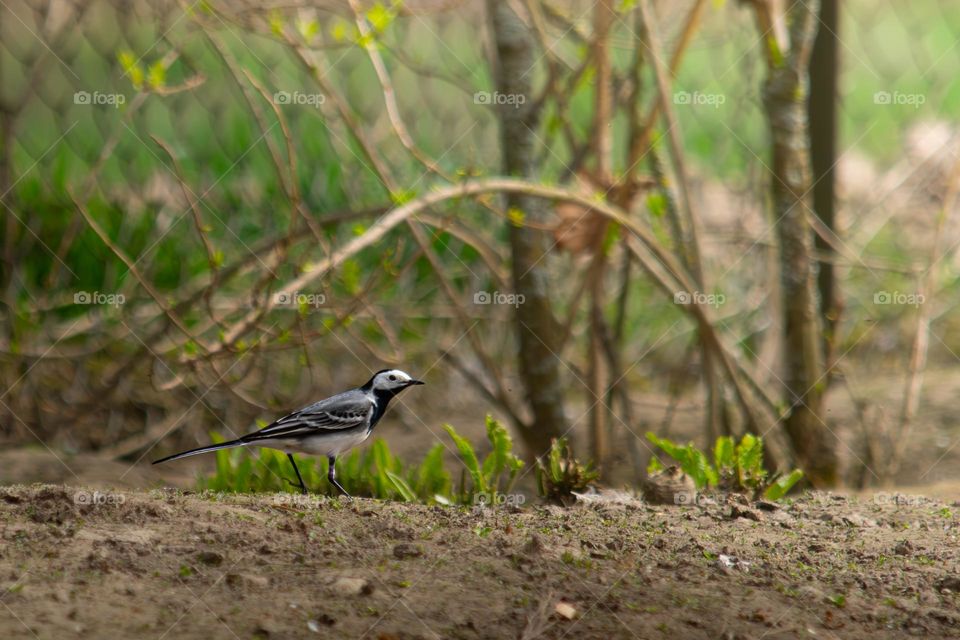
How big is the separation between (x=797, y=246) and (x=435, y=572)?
9.57 feet

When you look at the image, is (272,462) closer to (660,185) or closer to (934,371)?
(660,185)

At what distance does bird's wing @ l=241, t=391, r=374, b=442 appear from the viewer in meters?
3.63

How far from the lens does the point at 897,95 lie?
6484 mm

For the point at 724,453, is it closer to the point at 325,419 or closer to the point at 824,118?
the point at 325,419

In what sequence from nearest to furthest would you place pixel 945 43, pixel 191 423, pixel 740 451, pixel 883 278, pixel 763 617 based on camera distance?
1. pixel 763 617
2. pixel 740 451
3. pixel 191 423
4. pixel 883 278
5. pixel 945 43

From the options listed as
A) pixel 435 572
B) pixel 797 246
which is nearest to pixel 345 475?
pixel 435 572

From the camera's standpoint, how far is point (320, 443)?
3643mm

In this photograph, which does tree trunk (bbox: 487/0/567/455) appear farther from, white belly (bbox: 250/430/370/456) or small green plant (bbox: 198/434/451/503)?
white belly (bbox: 250/430/370/456)

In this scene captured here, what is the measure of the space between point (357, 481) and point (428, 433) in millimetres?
2171

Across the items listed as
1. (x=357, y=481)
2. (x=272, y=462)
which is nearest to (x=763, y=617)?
(x=357, y=481)

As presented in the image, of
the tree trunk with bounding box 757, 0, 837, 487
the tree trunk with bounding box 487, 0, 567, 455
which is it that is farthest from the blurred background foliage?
the tree trunk with bounding box 757, 0, 837, 487

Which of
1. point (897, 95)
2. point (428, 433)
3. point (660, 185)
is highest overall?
point (897, 95)

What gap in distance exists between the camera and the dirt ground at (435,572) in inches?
101

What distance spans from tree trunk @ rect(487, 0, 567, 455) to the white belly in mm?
1497
